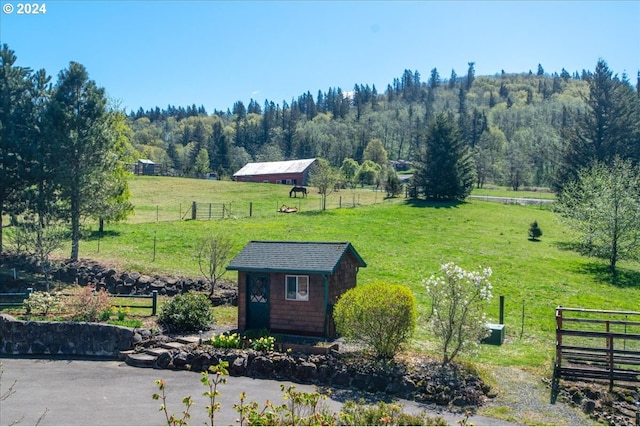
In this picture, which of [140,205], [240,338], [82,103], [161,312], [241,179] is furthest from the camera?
[241,179]

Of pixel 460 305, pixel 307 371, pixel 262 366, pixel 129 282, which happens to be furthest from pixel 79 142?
pixel 460 305

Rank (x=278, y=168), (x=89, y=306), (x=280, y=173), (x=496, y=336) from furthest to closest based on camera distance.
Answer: (x=278, y=168)
(x=280, y=173)
(x=89, y=306)
(x=496, y=336)

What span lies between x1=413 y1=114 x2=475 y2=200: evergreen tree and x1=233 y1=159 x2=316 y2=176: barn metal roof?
29.0 metres

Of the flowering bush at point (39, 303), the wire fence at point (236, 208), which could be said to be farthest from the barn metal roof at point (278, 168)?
the flowering bush at point (39, 303)

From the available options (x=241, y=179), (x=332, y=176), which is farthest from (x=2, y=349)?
(x=241, y=179)

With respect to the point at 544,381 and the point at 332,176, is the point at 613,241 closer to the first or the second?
the point at 544,381

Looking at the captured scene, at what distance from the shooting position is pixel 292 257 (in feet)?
64.5

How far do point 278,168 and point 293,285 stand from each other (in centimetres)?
6349

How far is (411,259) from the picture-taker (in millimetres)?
29969

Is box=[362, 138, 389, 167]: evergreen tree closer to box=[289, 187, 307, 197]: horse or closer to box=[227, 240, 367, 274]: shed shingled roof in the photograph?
box=[289, 187, 307, 197]: horse

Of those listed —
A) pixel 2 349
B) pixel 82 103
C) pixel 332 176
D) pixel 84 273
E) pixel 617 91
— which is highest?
pixel 617 91

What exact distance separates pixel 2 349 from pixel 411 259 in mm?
20114

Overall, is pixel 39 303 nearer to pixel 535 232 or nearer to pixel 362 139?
pixel 535 232

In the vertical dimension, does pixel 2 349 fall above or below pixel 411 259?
below
